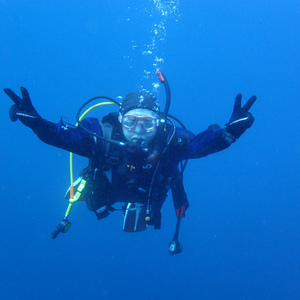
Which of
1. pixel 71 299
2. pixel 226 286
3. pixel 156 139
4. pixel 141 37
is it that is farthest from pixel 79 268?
pixel 156 139

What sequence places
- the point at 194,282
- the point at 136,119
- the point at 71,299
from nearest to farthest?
1. the point at 136,119
2. the point at 71,299
3. the point at 194,282

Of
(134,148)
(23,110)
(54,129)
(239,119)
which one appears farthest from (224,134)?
(23,110)

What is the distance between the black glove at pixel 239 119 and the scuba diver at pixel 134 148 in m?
0.01

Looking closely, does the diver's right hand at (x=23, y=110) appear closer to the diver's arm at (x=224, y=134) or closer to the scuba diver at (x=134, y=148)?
the scuba diver at (x=134, y=148)

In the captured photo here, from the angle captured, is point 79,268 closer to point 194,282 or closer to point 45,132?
point 194,282

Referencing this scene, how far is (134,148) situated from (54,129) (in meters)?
0.92

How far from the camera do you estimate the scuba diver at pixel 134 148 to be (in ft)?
10.5

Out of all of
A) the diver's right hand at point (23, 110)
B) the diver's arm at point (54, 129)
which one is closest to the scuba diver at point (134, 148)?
the diver's arm at point (54, 129)

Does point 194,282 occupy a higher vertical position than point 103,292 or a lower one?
higher

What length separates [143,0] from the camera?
997 cm

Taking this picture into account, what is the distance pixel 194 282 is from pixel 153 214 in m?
11.5

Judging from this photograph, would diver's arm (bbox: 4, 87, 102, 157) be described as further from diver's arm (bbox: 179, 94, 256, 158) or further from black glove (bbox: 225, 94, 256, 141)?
black glove (bbox: 225, 94, 256, 141)

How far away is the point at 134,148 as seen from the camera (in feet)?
10.9

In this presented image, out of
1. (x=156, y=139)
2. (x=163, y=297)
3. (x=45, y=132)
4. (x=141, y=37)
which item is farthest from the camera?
(x=163, y=297)
